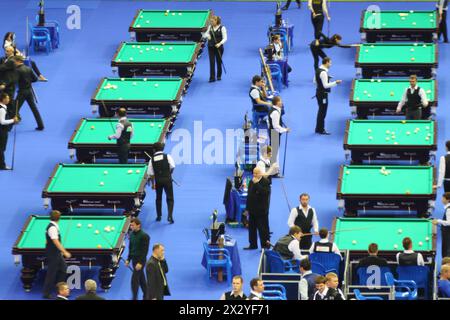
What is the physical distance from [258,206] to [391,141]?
4.88 meters

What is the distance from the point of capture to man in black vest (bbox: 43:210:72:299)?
25250 mm

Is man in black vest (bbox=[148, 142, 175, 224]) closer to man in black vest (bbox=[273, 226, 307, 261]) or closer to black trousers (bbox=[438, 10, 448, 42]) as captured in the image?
man in black vest (bbox=[273, 226, 307, 261])

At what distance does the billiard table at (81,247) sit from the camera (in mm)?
26094

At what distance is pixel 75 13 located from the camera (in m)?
41.3

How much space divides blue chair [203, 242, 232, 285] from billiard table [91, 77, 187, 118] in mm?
7216

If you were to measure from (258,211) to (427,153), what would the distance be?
5249 millimetres

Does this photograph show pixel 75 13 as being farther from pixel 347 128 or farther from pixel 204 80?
pixel 347 128

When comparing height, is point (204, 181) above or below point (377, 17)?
below

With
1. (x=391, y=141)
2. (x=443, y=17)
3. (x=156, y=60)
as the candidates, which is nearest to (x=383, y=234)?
(x=391, y=141)

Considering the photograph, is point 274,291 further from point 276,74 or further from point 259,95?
point 276,74

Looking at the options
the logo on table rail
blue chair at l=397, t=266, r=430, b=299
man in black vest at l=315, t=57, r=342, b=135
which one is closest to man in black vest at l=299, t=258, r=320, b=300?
blue chair at l=397, t=266, r=430, b=299
